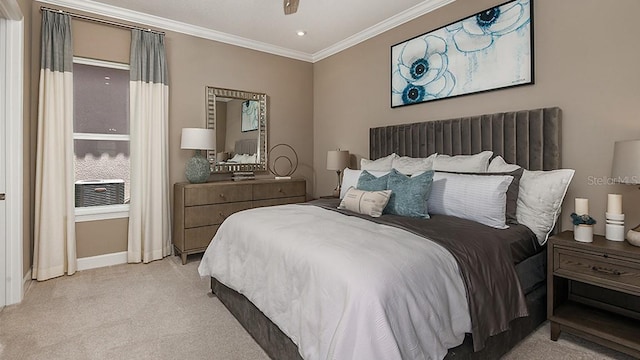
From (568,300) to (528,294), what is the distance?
1.65 feet

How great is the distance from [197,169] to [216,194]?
36cm

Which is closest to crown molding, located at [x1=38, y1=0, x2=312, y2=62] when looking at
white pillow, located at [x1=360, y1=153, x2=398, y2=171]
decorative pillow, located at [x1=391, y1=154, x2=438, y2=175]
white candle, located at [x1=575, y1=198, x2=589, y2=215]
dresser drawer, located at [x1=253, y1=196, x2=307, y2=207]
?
dresser drawer, located at [x1=253, y1=196, x2=307, y2=207]

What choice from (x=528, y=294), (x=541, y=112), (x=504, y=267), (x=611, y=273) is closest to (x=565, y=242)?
(x=611, y=273)

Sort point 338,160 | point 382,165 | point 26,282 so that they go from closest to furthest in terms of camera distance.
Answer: point 26,282
point 382,165
point 338,160

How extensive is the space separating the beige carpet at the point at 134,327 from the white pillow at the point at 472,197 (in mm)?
811

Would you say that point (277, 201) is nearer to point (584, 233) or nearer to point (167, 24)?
point (167, 24)

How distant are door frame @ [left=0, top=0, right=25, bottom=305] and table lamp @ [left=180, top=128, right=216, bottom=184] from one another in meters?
1.41

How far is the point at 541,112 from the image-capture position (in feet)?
8.38

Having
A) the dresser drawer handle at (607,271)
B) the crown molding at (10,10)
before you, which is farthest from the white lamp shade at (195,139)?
the dresser drawer handle at (607,271)

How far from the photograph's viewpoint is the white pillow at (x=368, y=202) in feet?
8.09

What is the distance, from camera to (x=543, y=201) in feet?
7.47

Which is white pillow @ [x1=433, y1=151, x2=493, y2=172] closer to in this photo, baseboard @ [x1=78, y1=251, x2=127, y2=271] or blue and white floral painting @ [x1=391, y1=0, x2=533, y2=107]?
blue and white floral painting @ [x1=391, y1=0, x2=533, y2=107]

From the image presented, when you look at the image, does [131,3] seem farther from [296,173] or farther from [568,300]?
[568,300]

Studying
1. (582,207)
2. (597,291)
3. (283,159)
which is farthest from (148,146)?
(597,291)
